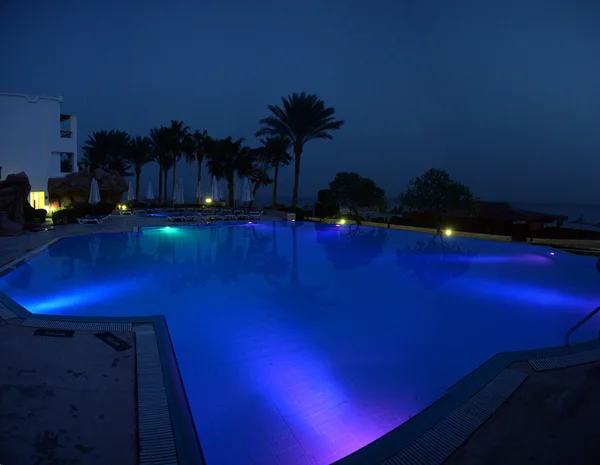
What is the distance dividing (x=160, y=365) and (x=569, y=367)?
175 inches

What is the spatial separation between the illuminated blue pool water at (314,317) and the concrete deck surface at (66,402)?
0.68 m

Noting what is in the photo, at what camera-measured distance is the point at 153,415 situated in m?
2.86

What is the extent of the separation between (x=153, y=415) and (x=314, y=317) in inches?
139

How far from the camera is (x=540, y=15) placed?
20359 millimetres

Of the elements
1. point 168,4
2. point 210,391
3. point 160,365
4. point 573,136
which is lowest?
point 210,391

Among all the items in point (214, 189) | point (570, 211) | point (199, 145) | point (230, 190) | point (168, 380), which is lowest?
point (168, 380)

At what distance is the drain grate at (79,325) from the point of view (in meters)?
4.62

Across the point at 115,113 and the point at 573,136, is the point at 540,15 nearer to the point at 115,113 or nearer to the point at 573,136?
the point at 573,136

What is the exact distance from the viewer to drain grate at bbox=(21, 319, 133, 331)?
15.2 ft

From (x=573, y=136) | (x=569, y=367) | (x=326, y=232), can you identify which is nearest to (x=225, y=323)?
(x=569, y=367)

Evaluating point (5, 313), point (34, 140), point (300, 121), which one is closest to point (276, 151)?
point (300, 121)

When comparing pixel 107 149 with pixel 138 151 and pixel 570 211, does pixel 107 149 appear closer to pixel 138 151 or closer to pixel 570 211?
pixel 138 151

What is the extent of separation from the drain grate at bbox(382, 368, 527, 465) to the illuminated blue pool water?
0.50m

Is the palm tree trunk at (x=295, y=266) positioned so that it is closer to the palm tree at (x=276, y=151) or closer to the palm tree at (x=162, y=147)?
the palm tree at (x=276, y=151)
